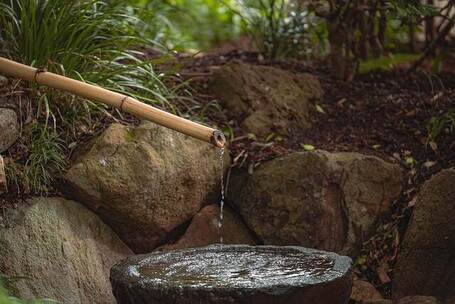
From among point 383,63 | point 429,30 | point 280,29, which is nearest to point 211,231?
point 280,29

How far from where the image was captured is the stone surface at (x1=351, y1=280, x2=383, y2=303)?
4.28 metres

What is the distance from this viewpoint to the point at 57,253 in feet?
13.2

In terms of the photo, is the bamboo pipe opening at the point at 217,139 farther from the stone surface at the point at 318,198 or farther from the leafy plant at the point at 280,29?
the leafy plant at the point at 280,29

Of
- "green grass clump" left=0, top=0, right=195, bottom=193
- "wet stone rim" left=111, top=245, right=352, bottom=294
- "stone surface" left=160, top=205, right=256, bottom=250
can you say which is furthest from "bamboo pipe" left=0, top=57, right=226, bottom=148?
"stone surface" left=160, top=205, right=256, bottom=250

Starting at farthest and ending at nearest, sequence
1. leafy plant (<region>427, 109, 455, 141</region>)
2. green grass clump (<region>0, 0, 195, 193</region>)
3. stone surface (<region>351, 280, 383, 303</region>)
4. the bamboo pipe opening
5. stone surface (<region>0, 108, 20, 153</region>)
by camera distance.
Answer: leafy plant (<region>427, 109, 455, 141</region>)
stone surface (<region>351, 280, 383, 303</region>)
green grass clump (<region>0, 0, 195, 193</region>)
stone surface (<region>0, 108, 20, 153</region>)
the bamboo pipe opening

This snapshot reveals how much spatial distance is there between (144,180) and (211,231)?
50cm

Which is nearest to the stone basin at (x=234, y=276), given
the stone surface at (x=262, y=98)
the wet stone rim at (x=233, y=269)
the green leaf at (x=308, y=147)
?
the wet stone rim at (x=233, y=269)

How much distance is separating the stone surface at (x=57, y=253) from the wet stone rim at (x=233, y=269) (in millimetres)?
566

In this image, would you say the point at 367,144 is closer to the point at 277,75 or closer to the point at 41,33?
the point at 277,75

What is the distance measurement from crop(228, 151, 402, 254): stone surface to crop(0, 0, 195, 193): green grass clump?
691mm

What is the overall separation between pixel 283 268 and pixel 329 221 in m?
0.95

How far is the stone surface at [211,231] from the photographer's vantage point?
4.48 metres

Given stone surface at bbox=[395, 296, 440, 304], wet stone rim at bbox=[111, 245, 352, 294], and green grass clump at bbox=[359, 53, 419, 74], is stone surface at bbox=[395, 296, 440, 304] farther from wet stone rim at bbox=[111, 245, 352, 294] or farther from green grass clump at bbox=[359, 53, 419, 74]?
green grass clump at bbox=[359, 53, 419, 74]

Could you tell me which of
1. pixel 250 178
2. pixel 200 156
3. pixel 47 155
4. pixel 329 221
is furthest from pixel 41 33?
pixel 329 221
